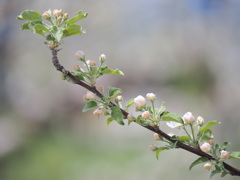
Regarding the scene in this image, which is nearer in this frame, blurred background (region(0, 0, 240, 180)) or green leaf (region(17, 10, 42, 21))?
green leaf (region(17, 10, 42, 21))

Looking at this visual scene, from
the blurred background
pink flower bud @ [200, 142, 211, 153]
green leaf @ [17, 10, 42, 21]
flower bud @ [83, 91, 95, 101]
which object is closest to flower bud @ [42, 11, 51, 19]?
green leaf @ [17, 10, 42, 21]

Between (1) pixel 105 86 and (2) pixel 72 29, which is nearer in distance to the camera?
(2) pixel 72 29

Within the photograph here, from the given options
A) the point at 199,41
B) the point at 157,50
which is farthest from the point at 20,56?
the point at 199,41

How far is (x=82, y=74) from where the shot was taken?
0.51 metres

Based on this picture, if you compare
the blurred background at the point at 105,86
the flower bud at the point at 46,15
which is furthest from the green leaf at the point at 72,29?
the blurred background at the point at 105,86

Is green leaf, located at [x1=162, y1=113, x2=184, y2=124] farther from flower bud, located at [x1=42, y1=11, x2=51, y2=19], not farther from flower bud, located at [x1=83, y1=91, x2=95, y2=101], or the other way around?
flower bud, located at [x1=42, y1=11, x2=51, y2=19]

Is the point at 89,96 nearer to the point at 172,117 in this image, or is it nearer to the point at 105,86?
the point at 172,117

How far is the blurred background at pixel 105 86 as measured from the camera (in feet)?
9.48

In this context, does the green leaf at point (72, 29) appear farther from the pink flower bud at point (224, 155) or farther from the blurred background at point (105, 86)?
the blurred background at point (105, 86)

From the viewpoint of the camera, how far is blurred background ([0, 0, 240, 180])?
2.89 meters

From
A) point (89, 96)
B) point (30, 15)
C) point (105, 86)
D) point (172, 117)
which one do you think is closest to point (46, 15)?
point (30, 15)

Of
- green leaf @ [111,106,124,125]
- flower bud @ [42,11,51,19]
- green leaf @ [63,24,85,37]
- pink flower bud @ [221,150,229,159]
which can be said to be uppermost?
flower bud @ [42,11,51,19]

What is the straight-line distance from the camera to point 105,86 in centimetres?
353

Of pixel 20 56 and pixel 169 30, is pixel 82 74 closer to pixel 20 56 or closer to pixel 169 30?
pixel 169 30
